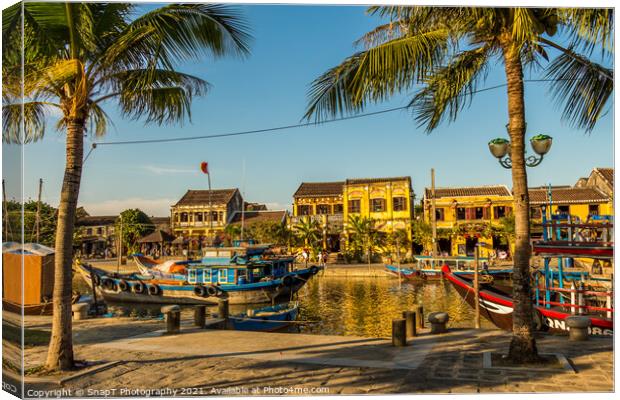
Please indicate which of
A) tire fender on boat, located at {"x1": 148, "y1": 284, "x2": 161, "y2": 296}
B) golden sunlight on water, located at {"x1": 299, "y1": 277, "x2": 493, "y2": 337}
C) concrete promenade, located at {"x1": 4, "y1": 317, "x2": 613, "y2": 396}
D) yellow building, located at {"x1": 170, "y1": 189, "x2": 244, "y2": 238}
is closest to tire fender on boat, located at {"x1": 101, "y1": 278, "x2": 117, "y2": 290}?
tire fender on boat, located at {"x1": 148, "y1": 284, "x2": 161, "y2": 296}

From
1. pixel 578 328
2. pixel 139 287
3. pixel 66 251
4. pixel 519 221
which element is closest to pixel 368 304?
pixel 139 287

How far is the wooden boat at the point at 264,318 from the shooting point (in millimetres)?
14625

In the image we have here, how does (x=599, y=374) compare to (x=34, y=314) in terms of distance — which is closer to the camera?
(x=599, y=374)

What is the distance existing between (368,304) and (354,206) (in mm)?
20543

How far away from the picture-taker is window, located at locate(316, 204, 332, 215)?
45803 millimetres

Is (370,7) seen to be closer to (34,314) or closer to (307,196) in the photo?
(34,314)

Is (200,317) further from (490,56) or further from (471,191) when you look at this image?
(471,191)

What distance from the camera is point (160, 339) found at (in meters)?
10.4

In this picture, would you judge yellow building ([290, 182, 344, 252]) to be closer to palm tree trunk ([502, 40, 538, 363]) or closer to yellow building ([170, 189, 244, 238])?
yellow building ([170, 189, 244, 238])

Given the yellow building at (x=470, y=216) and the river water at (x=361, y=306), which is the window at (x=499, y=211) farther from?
the river water at (x=361, y=306)

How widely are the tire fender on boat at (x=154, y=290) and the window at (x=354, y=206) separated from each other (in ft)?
70.3

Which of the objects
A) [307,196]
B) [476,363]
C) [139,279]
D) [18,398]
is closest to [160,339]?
[18,398]

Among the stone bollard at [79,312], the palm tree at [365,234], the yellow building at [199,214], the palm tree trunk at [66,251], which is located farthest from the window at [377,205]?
the palm tree trunk at [66,251]

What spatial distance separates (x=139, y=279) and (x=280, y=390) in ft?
71.9
